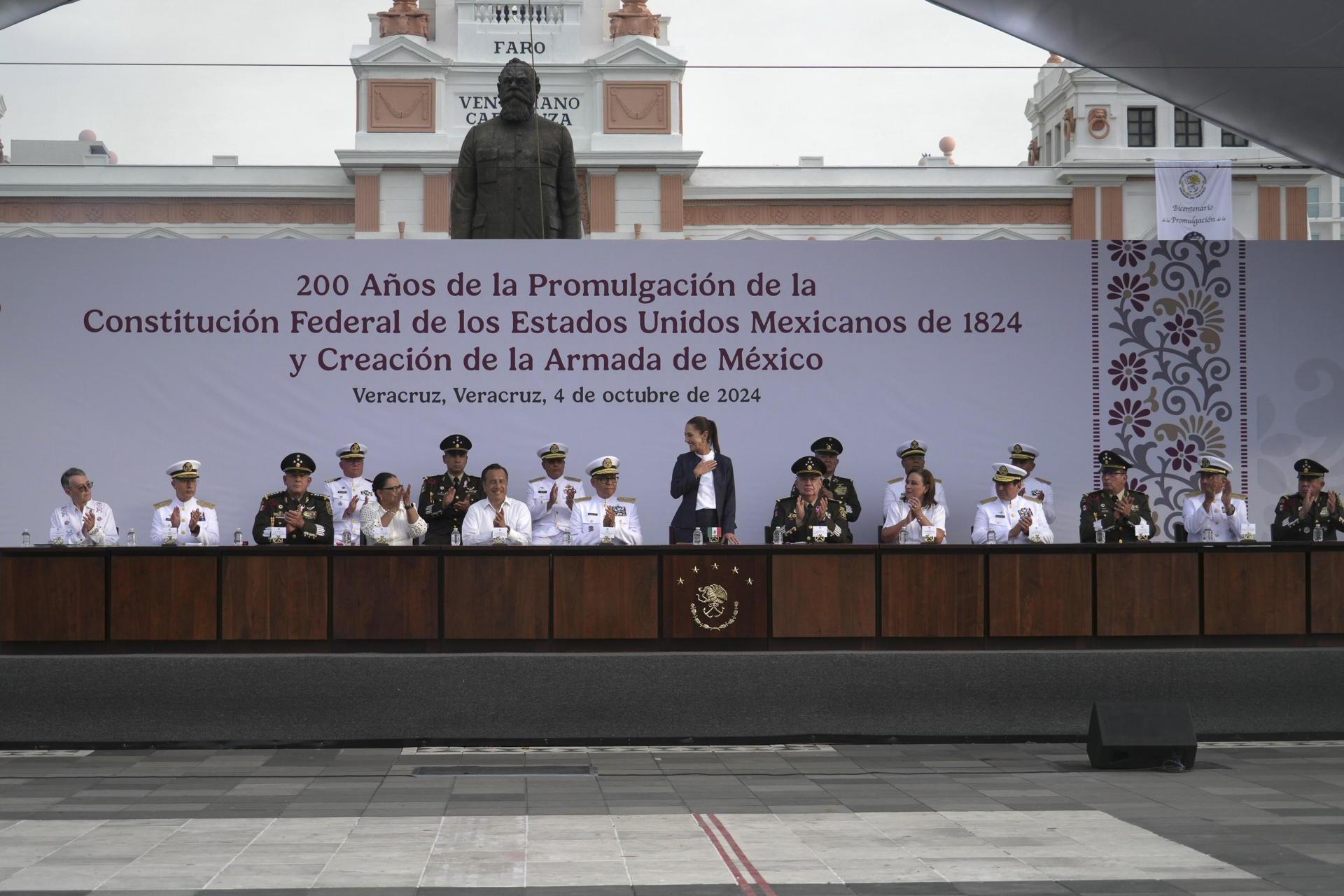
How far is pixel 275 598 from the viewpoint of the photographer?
26.0 feet

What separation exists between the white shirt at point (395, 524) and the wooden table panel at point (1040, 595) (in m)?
3.39

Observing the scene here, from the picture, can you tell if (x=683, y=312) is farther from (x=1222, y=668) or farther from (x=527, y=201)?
(x=1222, y=668)

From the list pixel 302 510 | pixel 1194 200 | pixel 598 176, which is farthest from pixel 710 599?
pixel 598 176

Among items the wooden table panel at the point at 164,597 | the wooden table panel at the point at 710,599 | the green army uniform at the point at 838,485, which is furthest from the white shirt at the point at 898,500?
the wooden table panel at the point at 164,597

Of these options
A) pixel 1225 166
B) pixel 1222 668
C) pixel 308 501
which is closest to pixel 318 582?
pixel 308 501

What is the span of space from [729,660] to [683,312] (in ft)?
8.25

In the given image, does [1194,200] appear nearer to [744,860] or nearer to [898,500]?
[898,500]

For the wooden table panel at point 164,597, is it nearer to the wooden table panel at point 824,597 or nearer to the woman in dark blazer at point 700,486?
the woman in dark blazer at point 700,486

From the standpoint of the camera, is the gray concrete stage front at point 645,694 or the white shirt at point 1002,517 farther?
the white shirt at point 1002,517

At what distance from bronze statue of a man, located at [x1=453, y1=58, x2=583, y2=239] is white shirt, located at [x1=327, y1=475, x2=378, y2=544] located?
206 centimetres

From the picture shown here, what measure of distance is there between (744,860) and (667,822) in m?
0.73

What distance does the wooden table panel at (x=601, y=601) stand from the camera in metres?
8.04

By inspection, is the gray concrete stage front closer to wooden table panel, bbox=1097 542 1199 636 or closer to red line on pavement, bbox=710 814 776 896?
wooden table panel, bbox=1097 542 1199 636

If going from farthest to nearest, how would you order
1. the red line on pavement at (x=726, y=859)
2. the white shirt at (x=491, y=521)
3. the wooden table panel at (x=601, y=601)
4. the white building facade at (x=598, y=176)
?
the white building facade at (x=598, y=176) → the white shirt at (x=491, y=521) → the wooden table panel at (x=601, y=601) → the red line on pavement at (x=726, y=859)
